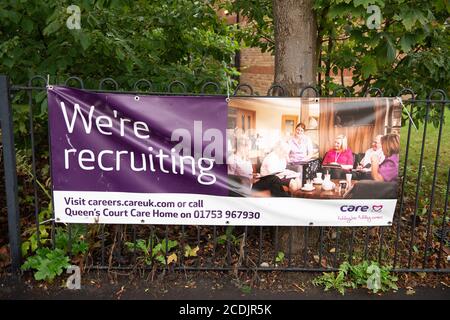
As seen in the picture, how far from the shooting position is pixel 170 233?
425 cm

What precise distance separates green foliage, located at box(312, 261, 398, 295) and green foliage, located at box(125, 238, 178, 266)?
1152 mm

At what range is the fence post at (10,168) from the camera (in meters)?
3.29

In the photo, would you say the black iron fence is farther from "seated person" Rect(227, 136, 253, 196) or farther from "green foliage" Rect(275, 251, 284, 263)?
"seated person" Rect(227, 136, 253, 196)

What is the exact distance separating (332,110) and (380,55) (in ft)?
1.72

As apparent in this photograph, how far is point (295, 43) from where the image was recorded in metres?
3.57

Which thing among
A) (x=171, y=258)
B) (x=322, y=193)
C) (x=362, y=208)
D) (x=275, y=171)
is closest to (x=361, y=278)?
(x=362, y=208)

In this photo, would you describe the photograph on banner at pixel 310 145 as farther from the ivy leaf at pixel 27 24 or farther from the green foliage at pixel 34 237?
the ivy leaf at pixel 27 24

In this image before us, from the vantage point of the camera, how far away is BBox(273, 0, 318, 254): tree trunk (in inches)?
139

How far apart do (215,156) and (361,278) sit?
1.46m

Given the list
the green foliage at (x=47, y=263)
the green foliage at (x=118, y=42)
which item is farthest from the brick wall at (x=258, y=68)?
the green foliage at (x=47, y=263)

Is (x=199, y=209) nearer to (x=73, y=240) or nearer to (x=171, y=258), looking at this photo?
(x=171, y=258)

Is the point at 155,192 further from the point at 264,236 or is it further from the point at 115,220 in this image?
the point at 264,236

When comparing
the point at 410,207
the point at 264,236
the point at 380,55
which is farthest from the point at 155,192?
the point at 410,207

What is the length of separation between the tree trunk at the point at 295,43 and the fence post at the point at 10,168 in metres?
2.04
